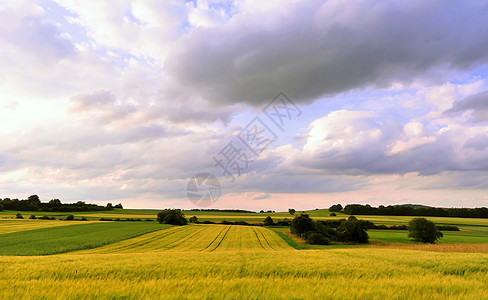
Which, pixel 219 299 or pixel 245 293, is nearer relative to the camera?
pixel 219 299

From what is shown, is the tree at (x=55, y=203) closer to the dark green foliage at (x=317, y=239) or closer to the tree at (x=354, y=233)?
the dark green foliage at (x=317, y=239)

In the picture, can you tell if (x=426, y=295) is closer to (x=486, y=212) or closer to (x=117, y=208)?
(x=486, y=212)

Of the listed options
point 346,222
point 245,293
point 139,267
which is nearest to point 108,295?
point 245,293

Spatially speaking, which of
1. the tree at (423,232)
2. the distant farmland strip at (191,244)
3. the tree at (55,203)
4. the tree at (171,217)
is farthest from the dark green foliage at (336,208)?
the tree at (55,203)

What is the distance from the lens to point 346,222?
2510 inches

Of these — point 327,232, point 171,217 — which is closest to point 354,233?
point 327,232

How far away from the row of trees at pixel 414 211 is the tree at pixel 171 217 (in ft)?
297

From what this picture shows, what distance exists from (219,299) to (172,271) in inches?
258

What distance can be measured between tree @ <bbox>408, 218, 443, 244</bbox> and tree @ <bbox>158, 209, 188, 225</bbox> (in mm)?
67067

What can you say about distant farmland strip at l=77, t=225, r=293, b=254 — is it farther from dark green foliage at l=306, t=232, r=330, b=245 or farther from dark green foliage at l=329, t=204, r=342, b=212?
dark green foliage at l=329, t=204, r=342, b=212

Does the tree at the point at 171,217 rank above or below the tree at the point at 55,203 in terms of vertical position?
below

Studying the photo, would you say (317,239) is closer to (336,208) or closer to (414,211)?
(414,211)

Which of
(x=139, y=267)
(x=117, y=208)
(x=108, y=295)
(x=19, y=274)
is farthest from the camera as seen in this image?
(x=117, y=208)

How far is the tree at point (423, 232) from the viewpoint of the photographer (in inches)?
2379
